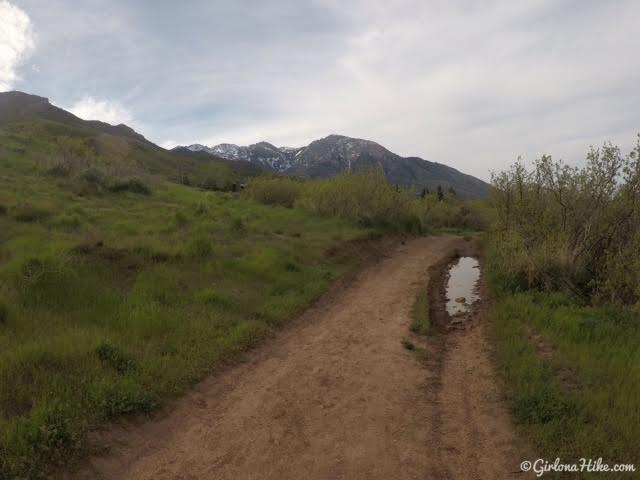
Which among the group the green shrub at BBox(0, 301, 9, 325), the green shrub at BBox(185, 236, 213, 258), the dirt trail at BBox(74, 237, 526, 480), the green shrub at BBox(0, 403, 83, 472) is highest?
the green shrub at BBox(185, 236, 213, 258)

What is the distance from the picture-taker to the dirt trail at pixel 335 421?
4395mm

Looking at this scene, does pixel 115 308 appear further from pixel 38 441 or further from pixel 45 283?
pixel 38 441

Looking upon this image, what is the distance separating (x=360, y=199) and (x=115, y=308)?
17.3 m

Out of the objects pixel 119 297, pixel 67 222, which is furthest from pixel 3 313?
pixel 67 222

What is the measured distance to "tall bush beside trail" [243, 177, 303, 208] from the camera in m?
30.1

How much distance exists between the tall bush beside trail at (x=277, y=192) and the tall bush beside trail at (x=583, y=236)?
20.1 metres

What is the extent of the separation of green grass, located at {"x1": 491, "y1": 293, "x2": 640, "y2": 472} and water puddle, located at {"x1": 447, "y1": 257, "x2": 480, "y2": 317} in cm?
176

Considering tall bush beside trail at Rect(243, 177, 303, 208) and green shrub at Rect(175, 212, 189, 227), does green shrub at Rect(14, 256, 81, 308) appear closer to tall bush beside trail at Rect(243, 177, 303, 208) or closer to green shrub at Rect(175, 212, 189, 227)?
green shrub at Rect(175, 212, 189, 227)

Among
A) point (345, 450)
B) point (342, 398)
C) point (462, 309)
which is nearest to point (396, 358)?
point (342, 398)

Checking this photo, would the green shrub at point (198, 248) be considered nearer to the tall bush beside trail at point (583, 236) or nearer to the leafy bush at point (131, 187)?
the tall bush beside trail at point (583, 236)

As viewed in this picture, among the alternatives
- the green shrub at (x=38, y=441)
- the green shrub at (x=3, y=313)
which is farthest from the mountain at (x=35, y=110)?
the green shrub at (x=38, y=441)

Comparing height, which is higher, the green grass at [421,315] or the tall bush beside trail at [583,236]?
the tall bush beside trail at [583,236]

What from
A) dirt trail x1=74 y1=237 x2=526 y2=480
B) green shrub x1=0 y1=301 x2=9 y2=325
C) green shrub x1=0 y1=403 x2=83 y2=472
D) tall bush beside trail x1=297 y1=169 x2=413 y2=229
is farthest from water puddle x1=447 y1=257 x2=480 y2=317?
green shrub x1=0 y1=301 x2=9 y2=325

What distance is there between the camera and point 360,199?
23547mm
